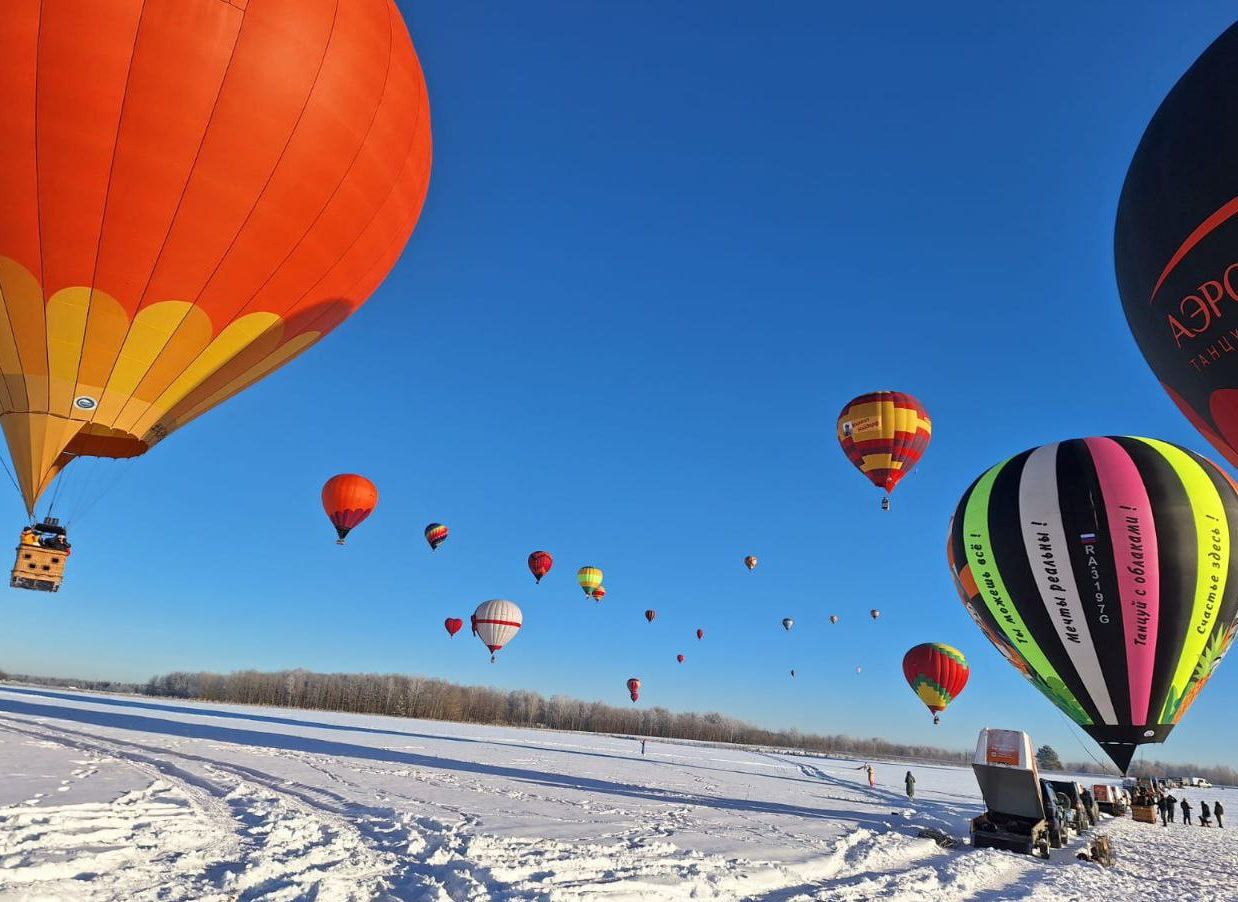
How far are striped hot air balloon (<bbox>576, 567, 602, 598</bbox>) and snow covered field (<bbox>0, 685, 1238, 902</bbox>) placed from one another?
2951 cm

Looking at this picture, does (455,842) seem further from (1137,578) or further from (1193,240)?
(1137,578)

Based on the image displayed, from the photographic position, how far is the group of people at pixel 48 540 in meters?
10.9

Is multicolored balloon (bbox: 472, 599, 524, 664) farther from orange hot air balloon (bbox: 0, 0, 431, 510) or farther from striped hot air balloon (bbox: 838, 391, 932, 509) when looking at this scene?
orange hot air balloon (bbox: 0, 0, 431, 510)

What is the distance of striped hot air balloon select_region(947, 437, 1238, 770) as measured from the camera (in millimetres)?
13289

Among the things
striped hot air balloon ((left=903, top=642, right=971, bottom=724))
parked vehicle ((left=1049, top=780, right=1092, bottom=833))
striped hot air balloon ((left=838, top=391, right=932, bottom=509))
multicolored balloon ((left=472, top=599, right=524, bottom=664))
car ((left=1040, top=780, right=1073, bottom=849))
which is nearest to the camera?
car ((left=1040, top=780, right=1073, bottom=849))

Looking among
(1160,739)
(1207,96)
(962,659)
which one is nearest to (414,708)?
(962,659)

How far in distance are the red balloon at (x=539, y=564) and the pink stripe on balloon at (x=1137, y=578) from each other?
32543 mm

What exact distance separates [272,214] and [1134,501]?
16.3 metres

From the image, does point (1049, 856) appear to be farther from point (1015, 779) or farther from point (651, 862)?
point (651, 862)

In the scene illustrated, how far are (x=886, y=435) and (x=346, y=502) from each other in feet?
64.2

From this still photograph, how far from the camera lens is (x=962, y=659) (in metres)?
29.4

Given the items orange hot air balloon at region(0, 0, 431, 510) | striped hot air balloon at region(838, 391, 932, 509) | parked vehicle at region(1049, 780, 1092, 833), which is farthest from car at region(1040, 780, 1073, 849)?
orange hot air balloon at region(0, 0, 431, 510)

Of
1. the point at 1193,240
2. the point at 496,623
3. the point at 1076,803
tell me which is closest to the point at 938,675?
the point at 1076,803

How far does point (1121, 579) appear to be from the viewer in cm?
1339
